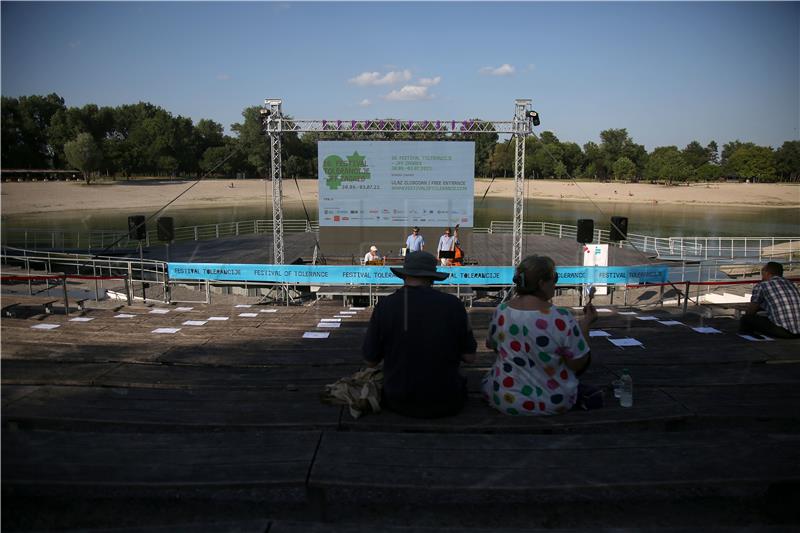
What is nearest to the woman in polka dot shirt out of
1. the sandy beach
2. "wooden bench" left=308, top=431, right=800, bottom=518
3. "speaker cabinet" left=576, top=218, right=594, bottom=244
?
"wooden bench" left=308, top=431, right=800, bottom=518

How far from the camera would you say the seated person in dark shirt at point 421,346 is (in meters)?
2.64

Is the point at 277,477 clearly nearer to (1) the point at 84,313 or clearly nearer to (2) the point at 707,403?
(2) the point at 707,403

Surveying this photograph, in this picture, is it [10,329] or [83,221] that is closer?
Answer: [10,329]

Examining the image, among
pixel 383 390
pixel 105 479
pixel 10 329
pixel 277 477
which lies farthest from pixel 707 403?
pixel 10 329

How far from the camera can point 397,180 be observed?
1802 cm

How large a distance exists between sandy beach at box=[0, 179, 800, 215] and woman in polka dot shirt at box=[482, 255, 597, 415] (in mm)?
43515

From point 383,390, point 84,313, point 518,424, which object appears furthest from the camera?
point 84,313

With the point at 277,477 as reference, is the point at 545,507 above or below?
below

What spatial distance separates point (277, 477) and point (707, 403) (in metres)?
2.59

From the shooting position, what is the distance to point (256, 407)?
9.76ft

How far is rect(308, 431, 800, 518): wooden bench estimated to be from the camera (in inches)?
80.5

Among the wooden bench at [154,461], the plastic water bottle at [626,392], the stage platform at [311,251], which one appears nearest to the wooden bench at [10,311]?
the wooden bench at [154,461]

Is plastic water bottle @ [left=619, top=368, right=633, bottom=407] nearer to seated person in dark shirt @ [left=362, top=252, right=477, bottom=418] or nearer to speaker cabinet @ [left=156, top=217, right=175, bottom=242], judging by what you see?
seated person in dark shirt @ [left=362, top=252, right=477, bottom=418]

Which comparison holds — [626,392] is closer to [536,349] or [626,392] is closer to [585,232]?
[536,349]
